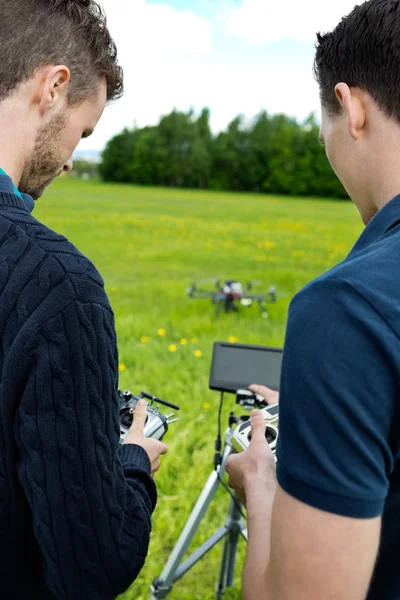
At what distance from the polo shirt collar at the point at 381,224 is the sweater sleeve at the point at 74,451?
52 cm

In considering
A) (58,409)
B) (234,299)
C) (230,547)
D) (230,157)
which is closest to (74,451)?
(58,409)

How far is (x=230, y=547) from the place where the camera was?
2604 mm

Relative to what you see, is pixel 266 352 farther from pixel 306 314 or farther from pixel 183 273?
pixel 183 273

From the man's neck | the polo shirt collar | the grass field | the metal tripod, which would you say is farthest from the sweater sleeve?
the grass field

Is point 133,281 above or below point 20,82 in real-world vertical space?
below

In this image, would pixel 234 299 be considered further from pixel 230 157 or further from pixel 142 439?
pixel 230 157

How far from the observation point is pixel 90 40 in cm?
144

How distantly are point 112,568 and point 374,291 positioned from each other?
85 cm

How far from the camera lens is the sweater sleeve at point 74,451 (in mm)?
1131

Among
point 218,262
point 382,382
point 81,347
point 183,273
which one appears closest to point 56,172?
point 81,347

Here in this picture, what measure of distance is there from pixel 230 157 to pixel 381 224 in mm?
63202

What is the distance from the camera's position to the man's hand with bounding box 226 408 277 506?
1.26 m

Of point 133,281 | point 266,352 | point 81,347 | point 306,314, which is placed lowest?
point 133,281

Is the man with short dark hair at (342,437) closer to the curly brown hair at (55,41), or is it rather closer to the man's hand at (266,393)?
the curly brown hair at (55,41)
